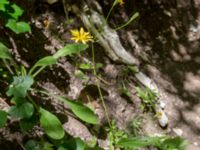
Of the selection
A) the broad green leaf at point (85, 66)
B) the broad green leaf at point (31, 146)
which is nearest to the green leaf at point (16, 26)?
the broad green leaf at point (31, 146)

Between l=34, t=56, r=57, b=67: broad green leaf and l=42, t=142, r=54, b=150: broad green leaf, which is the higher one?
l=34, t=56, r=57, b=67: broad green leaf

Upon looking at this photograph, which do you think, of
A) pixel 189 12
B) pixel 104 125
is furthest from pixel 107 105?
pixel 189 12

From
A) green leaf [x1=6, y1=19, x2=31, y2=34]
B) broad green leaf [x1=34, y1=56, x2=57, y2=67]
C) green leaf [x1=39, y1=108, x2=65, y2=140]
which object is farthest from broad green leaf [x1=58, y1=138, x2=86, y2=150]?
green leaf [x1=6, y1=19, x2=31, y2=34]

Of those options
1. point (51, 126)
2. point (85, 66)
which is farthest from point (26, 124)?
point (85, 66)

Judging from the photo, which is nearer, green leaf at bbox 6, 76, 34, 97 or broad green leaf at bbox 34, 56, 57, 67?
green leaf at bbox 6, 76, 34, 97

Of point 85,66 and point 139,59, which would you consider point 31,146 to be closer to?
point 85,66

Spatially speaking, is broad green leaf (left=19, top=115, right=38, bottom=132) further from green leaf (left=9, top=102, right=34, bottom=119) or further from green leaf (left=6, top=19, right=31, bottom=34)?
green leaf (left=6, top=19, right=31, bottom=34)

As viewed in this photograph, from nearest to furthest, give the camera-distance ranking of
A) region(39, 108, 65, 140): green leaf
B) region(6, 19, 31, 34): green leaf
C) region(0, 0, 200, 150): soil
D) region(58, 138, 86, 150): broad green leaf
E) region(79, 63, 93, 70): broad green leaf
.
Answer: region(58, 138, 86, 150): broad green leaf → region(39, 108, 65, 140): green leaf → region(6, 19, 31, 34): green leaf → region(0, 0, 200, 150): soil → region(79, 63, 93, 70): broad green leaf
